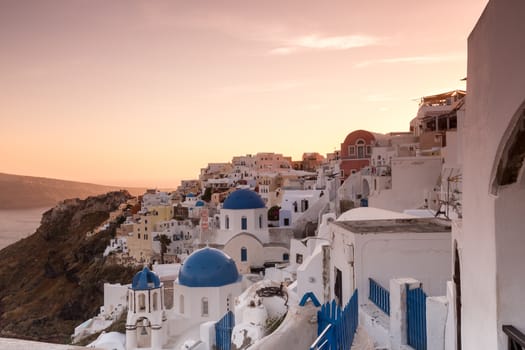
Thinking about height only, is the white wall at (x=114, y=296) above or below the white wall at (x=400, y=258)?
below

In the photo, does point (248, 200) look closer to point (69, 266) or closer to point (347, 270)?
point (347, 270)

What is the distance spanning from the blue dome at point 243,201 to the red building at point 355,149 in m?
9.40

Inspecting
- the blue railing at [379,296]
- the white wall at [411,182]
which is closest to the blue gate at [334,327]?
the blue railing at [379,296]

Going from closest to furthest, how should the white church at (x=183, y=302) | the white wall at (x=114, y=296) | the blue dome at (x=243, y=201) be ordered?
1. the white church at (x=183, y=302)
2. the blue dome at (x=243, y=201)
3. the white wall at (x=114, y=296)

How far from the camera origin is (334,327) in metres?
4.88

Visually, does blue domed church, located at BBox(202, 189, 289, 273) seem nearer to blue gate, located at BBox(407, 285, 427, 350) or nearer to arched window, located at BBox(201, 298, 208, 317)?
arched window, located at BBox(201, 298, 208, 317)

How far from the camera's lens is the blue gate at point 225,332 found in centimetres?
1227

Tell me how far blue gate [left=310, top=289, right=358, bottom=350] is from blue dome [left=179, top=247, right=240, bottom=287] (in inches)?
518

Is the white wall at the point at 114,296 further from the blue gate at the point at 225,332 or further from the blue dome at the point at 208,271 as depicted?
the blue gate at the point at 225,332

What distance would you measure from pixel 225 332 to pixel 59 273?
1850 inches

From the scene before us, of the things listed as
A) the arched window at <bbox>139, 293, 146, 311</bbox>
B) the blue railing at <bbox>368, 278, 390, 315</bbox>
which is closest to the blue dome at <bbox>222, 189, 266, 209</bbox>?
the arched window at <bbox>139, 293, 146, 311</bbox>

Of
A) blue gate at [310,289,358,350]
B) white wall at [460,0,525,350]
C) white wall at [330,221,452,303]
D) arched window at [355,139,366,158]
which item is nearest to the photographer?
white wall at [460,0,525,350]

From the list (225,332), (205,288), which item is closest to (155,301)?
(205,288)

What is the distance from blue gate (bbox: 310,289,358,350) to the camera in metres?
4.73
